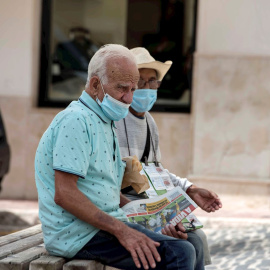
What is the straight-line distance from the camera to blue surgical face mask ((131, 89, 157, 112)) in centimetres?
476

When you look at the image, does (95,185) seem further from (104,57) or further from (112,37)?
(112,37)

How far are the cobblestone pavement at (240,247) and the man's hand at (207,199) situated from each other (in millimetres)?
1658

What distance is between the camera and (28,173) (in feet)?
34.9

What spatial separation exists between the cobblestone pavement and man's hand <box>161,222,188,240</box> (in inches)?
81.3

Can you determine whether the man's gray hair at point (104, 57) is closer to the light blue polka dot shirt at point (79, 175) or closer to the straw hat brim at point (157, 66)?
the light blue polka dot shirt at point (79, 175)

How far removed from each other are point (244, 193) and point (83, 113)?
21.8ft

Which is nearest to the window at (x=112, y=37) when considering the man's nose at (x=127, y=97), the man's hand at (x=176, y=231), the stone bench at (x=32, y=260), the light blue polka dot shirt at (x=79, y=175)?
the man's hand at (x=176, y=231)

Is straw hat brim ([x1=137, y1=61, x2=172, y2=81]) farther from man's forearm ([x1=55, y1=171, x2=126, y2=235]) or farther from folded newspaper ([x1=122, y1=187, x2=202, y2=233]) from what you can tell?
man's forearm ([x1=55, y1=171, x2=126, y2=235])

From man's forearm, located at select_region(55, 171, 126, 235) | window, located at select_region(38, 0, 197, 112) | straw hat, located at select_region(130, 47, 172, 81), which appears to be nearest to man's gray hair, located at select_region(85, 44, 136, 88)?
man's forearm, located at select_region(55, 171, 126, 235)

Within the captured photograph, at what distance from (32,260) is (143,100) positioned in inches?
59.5

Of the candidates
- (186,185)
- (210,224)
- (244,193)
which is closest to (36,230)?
(186,185)

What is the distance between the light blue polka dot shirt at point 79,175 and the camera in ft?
11.3

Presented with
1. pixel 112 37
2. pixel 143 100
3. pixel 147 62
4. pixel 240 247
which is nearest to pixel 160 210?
pixel 143 100

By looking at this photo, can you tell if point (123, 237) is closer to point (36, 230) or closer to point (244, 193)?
point (36, 230)
